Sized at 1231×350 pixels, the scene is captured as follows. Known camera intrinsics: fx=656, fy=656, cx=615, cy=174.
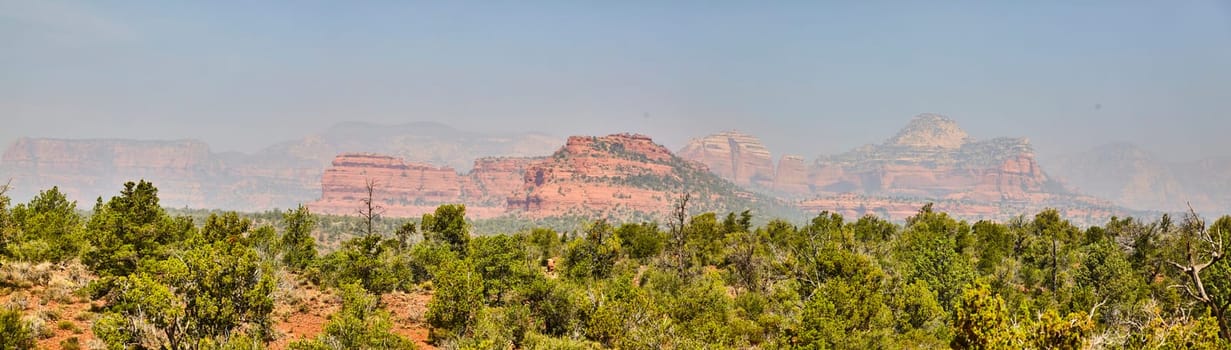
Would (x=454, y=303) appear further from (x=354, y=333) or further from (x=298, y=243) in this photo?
(x=298, y=243)

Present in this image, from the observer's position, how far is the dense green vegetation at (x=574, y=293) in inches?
752

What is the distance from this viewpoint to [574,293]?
34.6 m

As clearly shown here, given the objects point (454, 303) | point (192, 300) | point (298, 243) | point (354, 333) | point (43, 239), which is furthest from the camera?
point (298, 243)

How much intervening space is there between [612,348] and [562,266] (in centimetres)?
1864

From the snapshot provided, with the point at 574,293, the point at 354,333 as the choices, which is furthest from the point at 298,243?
the point at 354,333

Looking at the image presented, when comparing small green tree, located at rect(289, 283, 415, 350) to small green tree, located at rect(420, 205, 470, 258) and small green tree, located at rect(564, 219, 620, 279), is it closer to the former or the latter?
small green tree, located at rect(420, 205, 470, 258)

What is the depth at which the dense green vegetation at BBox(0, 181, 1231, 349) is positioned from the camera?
19094 mm

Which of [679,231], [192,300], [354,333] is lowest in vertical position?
[354,333]

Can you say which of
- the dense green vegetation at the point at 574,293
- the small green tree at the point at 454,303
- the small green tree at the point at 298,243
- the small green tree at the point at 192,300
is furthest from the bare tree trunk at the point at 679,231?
the small green tree at the point at 192,300

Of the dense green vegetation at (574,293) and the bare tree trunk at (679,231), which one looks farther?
the bare tree trunk at (679,231)

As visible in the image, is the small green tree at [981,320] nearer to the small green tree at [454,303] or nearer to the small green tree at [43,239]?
the small green tree at [454,303]

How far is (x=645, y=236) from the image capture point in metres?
69.2

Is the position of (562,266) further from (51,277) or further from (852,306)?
(51,277)

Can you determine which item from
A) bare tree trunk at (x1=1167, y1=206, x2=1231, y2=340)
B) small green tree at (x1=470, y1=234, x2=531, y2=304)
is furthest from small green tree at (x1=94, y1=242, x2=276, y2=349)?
bare tree trunk at (x1=1167, y1=206, x2=1231, y2=340)
